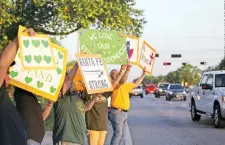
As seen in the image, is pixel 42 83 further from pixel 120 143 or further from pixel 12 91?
pixel 120 143

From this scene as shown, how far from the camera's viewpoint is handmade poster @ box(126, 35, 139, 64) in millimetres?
7695

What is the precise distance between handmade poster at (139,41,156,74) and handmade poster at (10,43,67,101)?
137 inches

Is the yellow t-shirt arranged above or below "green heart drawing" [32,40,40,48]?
below

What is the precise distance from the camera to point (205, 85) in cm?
1634

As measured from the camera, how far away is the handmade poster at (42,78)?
15.1ft

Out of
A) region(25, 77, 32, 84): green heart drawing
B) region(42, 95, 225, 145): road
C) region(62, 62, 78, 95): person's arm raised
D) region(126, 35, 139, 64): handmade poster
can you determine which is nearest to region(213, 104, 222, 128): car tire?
region(42, 95, 225, 145): road

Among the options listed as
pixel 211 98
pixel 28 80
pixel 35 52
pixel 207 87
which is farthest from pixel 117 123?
pixel 207 87

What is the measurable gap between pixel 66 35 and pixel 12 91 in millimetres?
20800

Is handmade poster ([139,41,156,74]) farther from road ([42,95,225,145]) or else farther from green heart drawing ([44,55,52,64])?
green heart drawing ([44,55,52,64])

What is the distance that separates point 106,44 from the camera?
7121 millimetres

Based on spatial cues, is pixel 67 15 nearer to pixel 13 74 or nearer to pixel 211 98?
pixel 211 98

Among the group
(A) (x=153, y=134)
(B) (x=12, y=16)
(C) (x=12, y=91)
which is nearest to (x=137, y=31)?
(B) (x=12, y=16)

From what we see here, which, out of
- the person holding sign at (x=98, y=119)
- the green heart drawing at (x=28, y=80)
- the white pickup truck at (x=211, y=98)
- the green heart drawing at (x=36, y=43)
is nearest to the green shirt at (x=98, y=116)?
the person holding sign at (x=98, y=119)

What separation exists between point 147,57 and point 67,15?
47.2 ft
